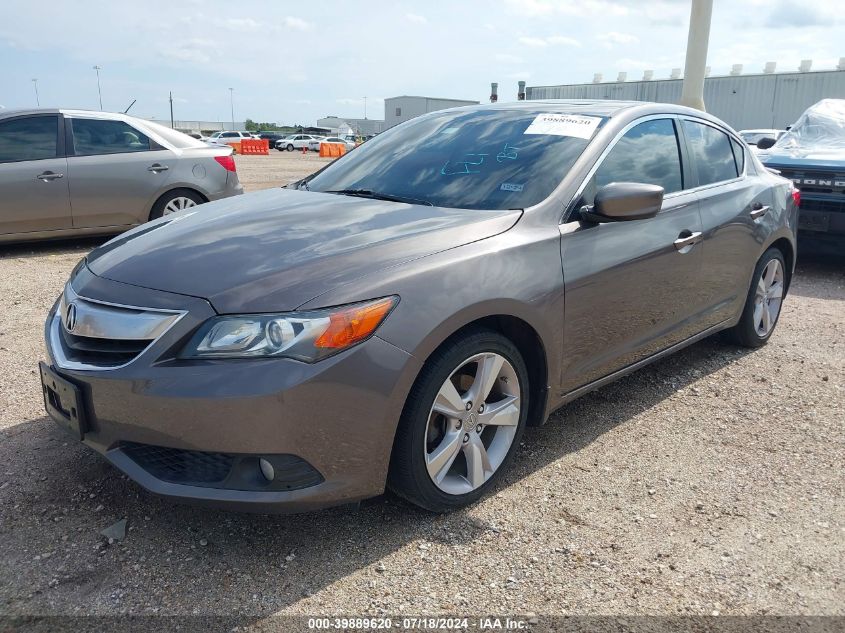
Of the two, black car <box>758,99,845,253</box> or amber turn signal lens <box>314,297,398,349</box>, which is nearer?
amber turn signal lens <box>314,297,398,349</box>

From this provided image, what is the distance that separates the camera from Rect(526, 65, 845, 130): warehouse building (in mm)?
43438

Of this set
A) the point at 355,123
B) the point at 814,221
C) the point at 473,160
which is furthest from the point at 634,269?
the point at 355,123

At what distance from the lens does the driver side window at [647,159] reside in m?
3.31

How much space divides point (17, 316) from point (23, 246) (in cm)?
320

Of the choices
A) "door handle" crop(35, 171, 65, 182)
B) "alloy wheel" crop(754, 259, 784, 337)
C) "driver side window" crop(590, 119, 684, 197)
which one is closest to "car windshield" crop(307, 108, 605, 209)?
Answer: "driver side window" crop(590, 119, 684, 197)

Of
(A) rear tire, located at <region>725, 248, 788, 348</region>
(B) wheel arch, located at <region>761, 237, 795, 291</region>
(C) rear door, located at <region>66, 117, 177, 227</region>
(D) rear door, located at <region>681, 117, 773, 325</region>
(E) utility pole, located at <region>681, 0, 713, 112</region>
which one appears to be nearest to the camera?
(D) rear door, located at <region>681, 117, 773, 325</region>

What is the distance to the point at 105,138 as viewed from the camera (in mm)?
7516

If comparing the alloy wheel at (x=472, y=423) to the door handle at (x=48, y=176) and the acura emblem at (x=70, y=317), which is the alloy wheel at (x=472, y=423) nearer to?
the acura emblem at (x=70, y=317)

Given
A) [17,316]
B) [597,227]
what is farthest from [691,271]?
[17,316]

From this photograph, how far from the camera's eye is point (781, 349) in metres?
4.85

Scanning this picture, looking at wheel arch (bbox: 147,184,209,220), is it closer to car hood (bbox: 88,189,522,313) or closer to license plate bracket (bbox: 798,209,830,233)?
car hood (bbox: 88,189,522,313)

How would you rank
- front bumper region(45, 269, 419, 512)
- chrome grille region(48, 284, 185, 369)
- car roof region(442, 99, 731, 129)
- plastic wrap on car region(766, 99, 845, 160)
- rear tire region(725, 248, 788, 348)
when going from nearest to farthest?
front bumper region(45, 269, 419, 512) < chrome grille region(48, 284, 185, 369) < car roof region(442, 99, 731, 129) < rear tire region(725, 248, 788, 348) < plastic wrap on car region(766, 99, 845, 160)

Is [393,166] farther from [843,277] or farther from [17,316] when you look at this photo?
[843,277]

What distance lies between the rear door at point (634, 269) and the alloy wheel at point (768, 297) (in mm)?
885
